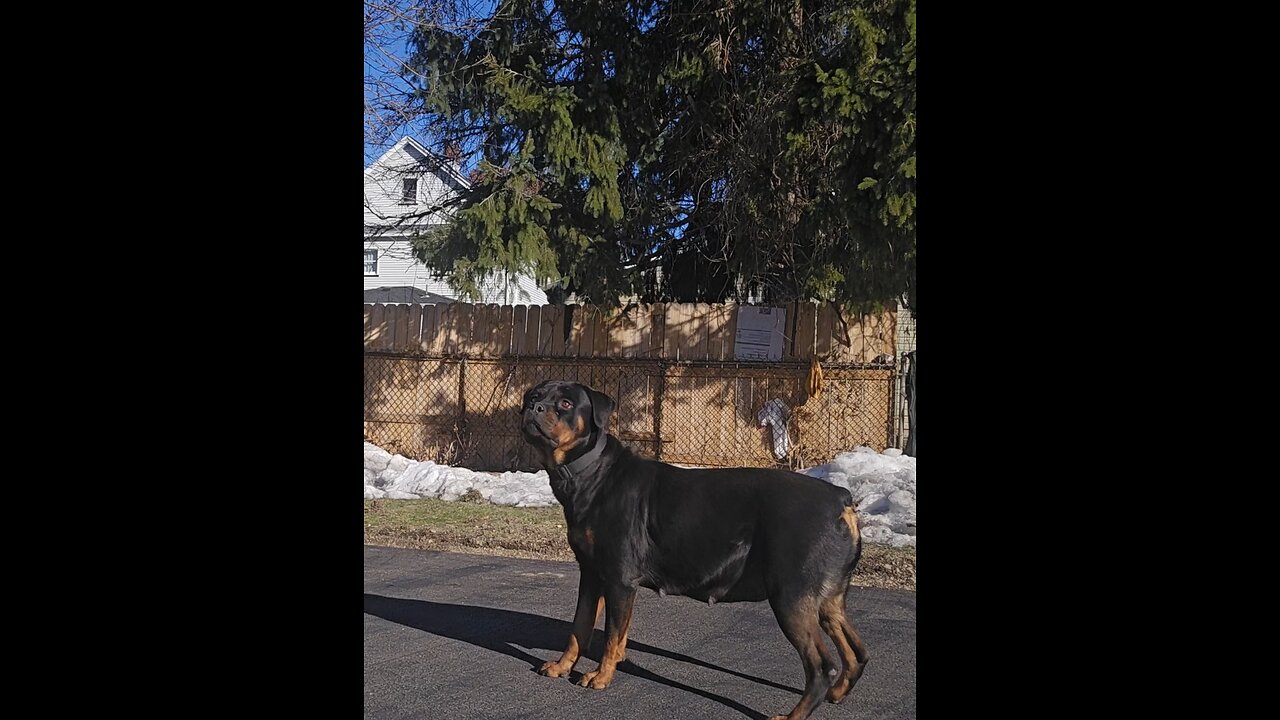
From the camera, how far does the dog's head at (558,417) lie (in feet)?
7.14

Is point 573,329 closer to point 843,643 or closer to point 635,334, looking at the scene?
point 635,334

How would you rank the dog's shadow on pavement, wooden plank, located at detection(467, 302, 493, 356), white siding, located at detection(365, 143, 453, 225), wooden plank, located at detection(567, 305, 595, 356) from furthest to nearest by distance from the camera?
white siding, located at detection(365, 143, 453, 225)
wooden plank, located at detection(467, 302, 493, 356)
wooden plank, located at detection(567, 305, 595, 356)
the dog's shadow on pavement

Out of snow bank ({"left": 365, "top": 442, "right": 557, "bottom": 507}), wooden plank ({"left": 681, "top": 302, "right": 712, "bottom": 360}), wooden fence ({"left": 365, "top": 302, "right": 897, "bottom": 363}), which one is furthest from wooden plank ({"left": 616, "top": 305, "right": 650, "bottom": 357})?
snow bank ({"left": 365, "top": 442, "right": 557, "bottom": 507})

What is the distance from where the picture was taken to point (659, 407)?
265 cm

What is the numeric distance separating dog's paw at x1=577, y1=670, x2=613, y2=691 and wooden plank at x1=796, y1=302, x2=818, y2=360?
105cm

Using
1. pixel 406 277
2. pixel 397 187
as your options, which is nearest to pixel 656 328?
pixel 397 187

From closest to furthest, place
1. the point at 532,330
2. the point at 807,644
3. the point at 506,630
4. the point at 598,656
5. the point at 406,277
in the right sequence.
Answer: the point at 807,644 < the point at 598,656 < the point at 506,630 < the point at 532,330 < the point at 406,277

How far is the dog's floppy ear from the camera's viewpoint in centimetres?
221

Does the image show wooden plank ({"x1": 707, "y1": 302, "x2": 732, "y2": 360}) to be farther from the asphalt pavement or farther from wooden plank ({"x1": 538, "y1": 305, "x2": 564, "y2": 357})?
the asphalt pavement

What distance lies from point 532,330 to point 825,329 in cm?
88

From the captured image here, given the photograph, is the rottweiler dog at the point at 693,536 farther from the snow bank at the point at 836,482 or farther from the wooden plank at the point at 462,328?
the wooden plank at the point at 462,328
